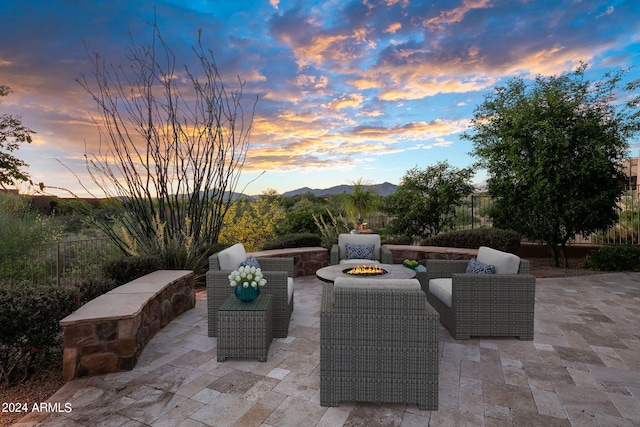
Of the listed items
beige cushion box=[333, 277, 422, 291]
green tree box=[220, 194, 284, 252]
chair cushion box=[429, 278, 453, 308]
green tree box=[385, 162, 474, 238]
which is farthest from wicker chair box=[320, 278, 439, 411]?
green tree box=[385, 162, 474, 238]

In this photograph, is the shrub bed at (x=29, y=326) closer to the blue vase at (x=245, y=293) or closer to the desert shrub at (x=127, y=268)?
the desert shrub at (x=127, y=268)

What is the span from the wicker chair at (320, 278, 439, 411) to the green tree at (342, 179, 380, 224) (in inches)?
253

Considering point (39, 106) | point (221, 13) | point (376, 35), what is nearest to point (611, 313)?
point (376, 35)

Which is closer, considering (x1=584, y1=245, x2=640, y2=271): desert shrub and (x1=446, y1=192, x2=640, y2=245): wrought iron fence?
(x1=584, y1=245, x2=640, y2=271): desert shrub

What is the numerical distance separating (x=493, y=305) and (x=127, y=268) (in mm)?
4071

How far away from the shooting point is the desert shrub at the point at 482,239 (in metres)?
6.02

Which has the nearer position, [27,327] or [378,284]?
[378,284]

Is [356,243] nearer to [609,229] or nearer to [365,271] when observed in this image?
[365,271]

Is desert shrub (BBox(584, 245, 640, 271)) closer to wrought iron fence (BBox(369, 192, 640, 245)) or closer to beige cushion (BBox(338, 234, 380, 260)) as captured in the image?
wrought iron fence (BBox(369, 192, 640, 245))

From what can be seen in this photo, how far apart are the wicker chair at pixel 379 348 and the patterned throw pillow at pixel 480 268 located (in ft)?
5.25

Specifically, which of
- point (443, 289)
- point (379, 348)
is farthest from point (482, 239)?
point (379, 348)

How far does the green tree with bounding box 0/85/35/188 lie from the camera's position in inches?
265

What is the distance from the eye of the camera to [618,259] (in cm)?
672

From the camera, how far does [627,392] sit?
218 centimetres
